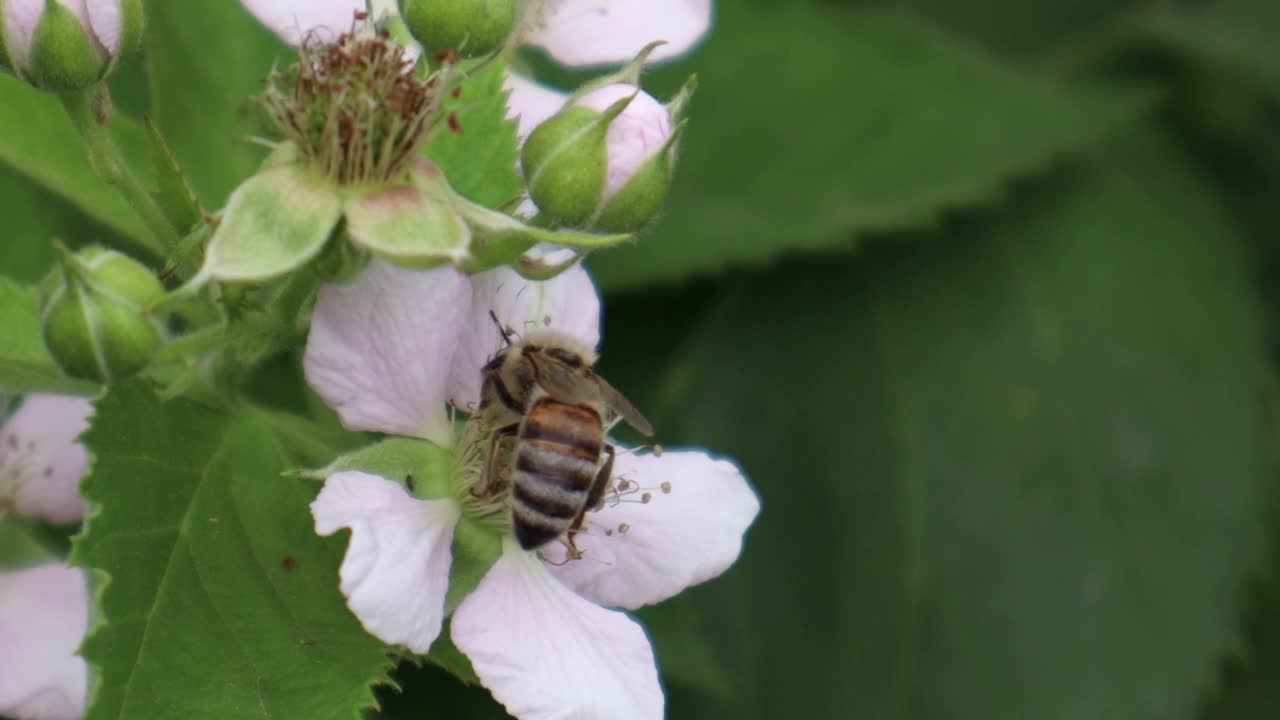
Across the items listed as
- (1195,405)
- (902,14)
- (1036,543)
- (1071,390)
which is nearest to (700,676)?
(1036,543)

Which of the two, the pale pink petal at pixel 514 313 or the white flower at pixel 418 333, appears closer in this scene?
the white flower at pixel 418 333

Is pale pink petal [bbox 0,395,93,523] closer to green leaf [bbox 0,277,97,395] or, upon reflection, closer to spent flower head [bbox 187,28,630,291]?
green leaf [bbox 0,277,97,395]

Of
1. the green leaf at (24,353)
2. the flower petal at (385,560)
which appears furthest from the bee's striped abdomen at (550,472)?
the green leaf at (24,353)

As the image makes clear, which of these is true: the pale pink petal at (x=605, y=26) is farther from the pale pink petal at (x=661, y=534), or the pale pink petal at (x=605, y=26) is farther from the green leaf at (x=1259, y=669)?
the green leaf at (x=1259, y=669)

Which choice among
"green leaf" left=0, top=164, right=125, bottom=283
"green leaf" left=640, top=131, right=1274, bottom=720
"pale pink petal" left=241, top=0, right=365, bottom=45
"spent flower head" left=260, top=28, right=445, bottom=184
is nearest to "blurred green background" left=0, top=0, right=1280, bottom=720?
"green leaf" left=640, top=131, right=1274, bottom=720

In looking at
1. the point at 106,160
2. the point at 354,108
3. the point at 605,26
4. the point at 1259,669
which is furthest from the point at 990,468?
the point at 106,160

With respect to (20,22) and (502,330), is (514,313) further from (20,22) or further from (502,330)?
(20,22)
